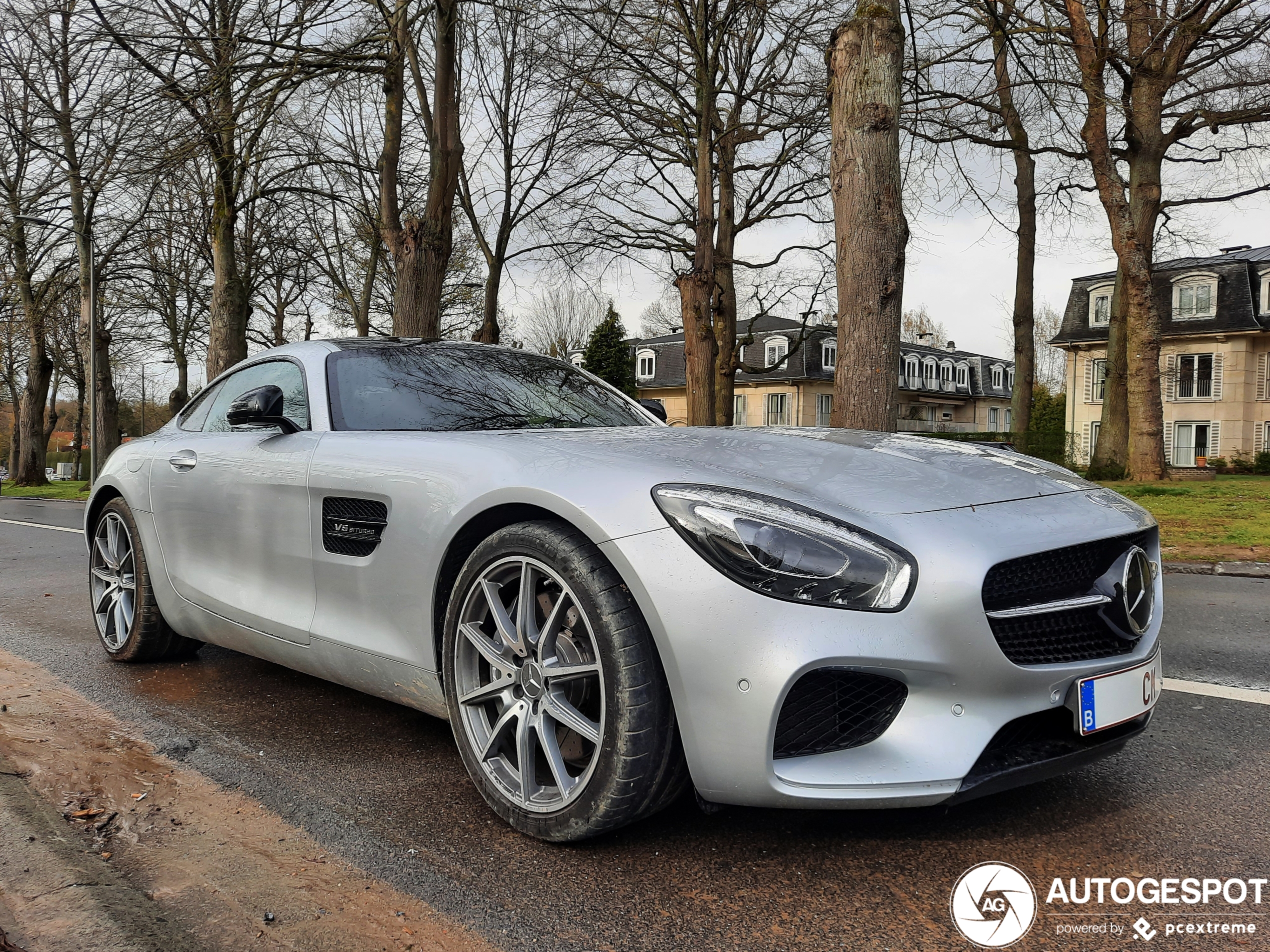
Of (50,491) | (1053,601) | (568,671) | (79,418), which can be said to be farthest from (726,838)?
(79,418)

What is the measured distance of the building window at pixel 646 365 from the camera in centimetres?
5700

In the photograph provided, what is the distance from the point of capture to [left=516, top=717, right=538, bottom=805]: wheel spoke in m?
2.40

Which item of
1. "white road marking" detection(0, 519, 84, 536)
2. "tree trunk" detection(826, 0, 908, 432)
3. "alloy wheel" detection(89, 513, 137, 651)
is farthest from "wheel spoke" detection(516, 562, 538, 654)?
"white road marking" detection(0, 519, 84, 536)

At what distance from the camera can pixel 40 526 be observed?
479 inches

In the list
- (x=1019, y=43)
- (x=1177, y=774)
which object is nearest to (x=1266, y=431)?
(x=1019, y=43)

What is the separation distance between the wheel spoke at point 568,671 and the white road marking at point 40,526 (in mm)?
10263

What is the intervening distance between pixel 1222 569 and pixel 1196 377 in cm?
3874

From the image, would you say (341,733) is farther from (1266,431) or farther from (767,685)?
(1266,431)

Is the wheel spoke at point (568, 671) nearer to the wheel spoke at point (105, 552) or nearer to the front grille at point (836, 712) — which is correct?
the front grille at point (836, 712)

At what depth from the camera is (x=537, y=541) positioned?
238cm

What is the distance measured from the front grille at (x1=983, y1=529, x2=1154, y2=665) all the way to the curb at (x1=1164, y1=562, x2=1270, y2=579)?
5588 mm

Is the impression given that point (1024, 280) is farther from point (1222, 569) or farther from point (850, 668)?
point (850, 668)

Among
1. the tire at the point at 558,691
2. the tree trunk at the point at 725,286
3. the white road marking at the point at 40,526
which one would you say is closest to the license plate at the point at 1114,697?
the tire at the point at 558,691

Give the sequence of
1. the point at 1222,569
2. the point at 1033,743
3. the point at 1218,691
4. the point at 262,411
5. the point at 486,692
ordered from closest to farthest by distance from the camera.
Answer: the point at 1033,743, the point at 486,692, the point at 262,411, the point at 1218,691, the point at 1222,569
